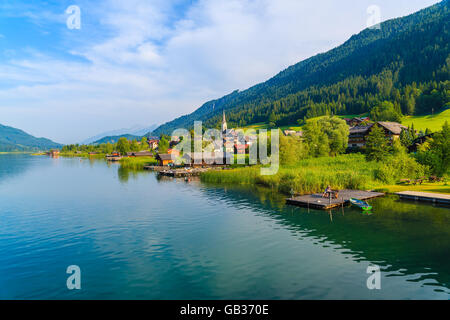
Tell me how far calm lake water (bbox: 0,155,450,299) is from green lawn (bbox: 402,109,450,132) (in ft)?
270

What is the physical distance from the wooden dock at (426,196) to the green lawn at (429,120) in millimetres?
76283

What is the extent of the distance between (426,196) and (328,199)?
1330cm

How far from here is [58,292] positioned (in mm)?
17641

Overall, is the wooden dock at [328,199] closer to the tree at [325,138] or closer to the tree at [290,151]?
the tree at [290,151]

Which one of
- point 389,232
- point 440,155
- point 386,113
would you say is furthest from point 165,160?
point 386,113

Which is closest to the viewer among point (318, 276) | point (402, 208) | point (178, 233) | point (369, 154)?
point (318, 276)

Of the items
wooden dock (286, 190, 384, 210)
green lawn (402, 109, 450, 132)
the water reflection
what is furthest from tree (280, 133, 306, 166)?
green lawn (402, 109, 450, 132)

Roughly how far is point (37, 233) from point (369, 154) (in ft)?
219

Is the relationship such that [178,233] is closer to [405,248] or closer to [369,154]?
[405,248]

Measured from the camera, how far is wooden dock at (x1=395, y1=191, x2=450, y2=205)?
3741 cm

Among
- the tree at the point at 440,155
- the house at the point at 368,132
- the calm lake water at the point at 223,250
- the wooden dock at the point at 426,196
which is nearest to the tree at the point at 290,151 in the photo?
the tree at the point at 440,155

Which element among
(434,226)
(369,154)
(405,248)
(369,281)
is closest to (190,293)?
(369,281)

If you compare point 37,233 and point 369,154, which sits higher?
point 369,154

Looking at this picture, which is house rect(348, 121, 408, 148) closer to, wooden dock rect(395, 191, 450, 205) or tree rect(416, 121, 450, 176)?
tree rect(416, 121, 450, 176)
